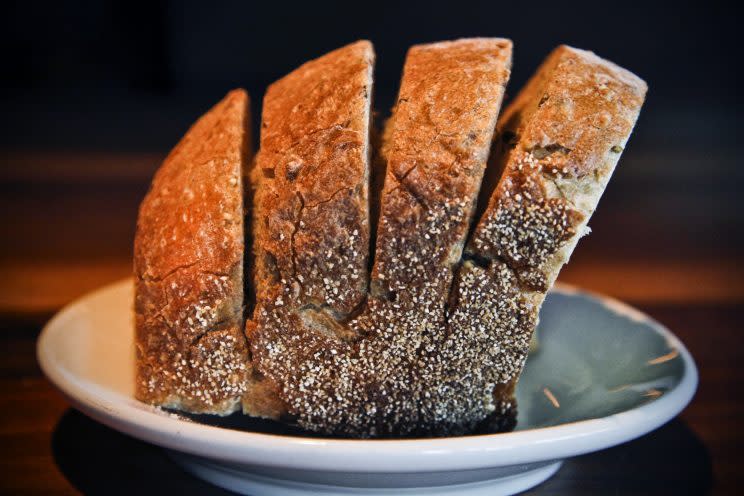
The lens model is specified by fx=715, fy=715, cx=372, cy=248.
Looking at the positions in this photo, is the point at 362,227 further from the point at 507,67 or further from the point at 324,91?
the point at 507,67

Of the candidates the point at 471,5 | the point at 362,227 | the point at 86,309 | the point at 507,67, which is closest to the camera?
the point at 362,227

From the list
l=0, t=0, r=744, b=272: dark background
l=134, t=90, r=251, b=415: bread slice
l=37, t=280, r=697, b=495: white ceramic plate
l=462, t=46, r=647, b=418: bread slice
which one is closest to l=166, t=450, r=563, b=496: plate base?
l=37, t=280, r=697, b=495: white ceramic plate

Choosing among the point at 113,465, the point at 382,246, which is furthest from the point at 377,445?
the point at 113,465

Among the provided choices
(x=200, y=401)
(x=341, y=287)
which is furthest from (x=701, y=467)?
(x=200, y=401)

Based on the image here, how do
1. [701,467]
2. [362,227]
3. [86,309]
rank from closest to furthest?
1. [362,227]
2. [701,467]
3. [86,309]

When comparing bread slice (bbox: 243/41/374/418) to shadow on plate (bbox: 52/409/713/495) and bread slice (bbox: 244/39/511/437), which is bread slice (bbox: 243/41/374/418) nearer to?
bread slice (bbox: 244/39/511/437)

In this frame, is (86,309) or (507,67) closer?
(507,67)
